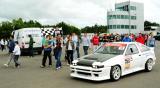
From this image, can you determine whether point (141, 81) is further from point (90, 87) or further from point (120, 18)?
point (120, 18)

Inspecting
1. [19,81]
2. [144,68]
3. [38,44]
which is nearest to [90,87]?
[19,81]

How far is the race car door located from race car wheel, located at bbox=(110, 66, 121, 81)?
64 cm

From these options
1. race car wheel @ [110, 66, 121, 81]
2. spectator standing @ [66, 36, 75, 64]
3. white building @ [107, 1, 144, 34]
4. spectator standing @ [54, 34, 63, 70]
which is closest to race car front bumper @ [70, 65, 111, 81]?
race car wheel @ [110, 66, 121, 81]

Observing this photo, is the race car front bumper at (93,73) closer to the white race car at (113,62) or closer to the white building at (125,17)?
the white race car at (113,62)

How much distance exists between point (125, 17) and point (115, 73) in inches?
3178

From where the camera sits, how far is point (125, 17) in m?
89.9

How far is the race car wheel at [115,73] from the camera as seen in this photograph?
34.2 ft

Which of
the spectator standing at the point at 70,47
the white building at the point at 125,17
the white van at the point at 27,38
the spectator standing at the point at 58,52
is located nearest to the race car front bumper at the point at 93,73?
the spectator standing at the point at 58,52

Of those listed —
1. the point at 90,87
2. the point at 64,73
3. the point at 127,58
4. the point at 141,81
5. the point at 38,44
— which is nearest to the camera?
the point at 90,87

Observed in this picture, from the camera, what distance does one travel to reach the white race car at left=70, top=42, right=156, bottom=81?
10211mm

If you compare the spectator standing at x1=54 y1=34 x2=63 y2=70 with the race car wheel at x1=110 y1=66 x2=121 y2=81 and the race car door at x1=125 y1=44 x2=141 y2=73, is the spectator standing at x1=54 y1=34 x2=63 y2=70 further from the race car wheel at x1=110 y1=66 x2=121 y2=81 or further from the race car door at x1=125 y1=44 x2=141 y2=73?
the race car wheel at x1=110 y1=66 x2=121 y2=81

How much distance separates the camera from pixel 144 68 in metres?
12.6

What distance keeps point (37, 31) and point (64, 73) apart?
12001 millimetres

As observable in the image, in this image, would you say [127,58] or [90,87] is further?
[127,58]
